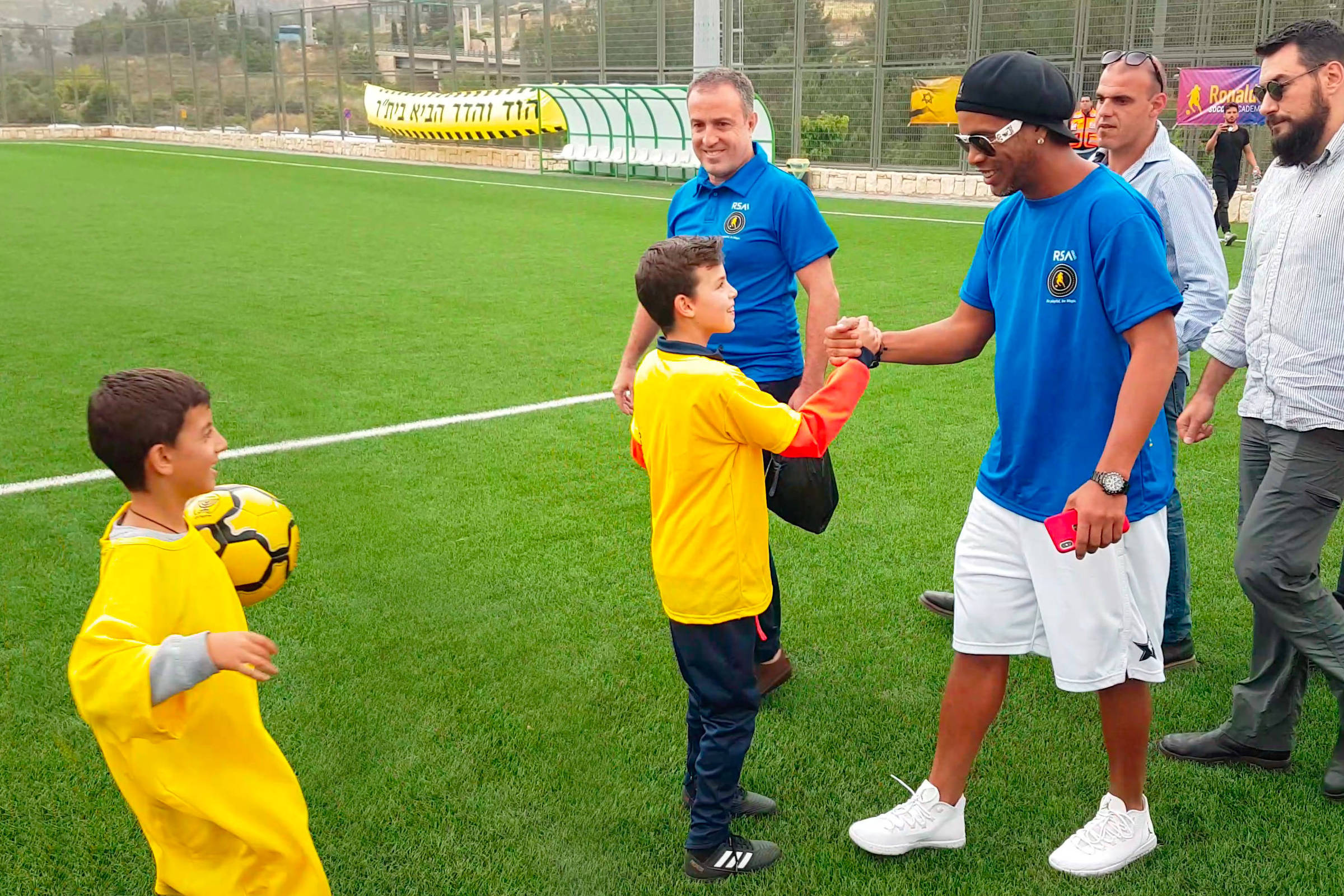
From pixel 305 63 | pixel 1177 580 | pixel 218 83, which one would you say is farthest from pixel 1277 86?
pixel 218 83

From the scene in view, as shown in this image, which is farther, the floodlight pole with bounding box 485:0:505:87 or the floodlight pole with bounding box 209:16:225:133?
the floodlight pole with bounding box 209:16:225:133

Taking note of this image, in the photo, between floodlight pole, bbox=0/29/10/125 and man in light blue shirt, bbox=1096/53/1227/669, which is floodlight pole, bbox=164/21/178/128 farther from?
man in light blue shirt, bbox=1096/53/1227/669

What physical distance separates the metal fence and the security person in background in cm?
2038

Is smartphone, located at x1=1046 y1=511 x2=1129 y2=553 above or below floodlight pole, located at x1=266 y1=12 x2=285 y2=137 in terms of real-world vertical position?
below

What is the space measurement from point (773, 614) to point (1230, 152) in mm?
16927

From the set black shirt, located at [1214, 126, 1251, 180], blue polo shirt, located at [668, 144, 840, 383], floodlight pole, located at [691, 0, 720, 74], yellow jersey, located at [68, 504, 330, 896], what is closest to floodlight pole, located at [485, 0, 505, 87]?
floodlight pole, located at [691, 0, 720, 74]

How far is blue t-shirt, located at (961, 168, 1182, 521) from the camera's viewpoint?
2.79m

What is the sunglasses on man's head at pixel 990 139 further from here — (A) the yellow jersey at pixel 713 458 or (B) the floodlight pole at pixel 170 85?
(B) the floodlight pole at pixel 170 85

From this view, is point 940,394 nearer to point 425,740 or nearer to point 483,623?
point 483,623

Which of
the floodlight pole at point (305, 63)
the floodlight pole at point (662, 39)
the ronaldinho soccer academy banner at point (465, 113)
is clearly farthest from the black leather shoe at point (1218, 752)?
the floodlight pole at point (305, 63)

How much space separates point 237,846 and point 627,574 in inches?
121

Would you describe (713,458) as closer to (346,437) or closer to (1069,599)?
(1069,599)

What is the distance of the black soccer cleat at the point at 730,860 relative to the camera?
3203mm

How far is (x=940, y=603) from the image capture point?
16.4ft
